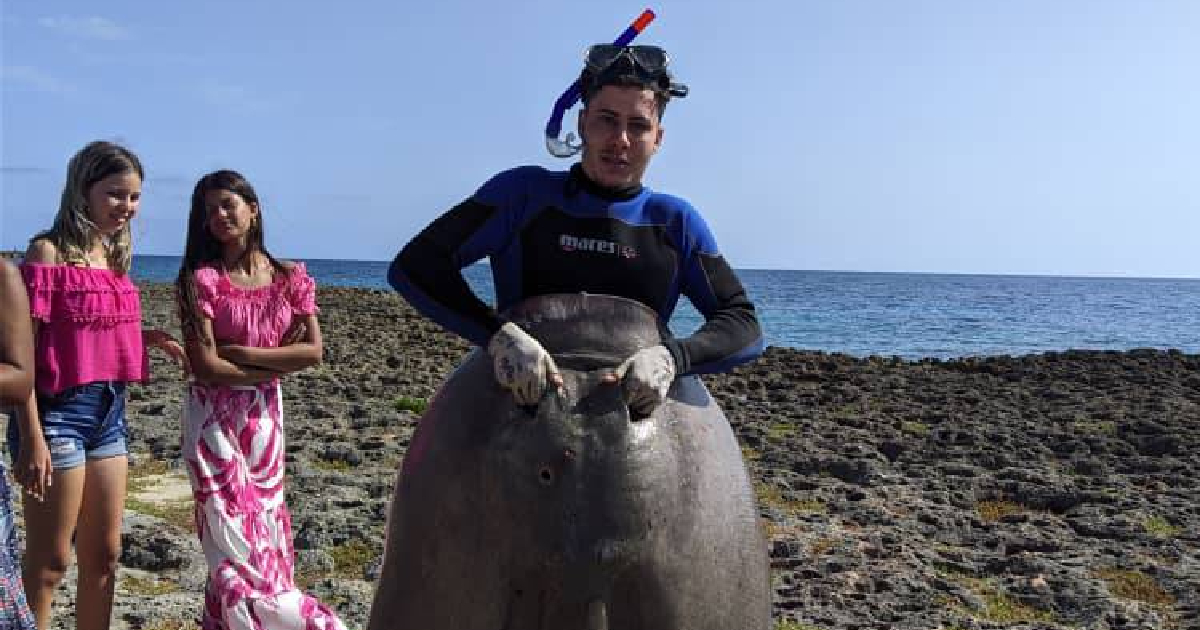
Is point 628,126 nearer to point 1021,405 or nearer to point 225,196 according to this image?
point 225,196

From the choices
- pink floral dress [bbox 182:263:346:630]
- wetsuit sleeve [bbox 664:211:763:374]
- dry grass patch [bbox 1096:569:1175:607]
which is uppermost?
wetsuit sleeve [bbox 664:211:763:374]

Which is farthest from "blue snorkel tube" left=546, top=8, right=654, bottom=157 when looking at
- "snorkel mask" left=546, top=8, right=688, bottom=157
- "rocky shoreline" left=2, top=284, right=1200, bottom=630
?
"rocky shoreline" left=2, top=284, right=1200, bottom=630

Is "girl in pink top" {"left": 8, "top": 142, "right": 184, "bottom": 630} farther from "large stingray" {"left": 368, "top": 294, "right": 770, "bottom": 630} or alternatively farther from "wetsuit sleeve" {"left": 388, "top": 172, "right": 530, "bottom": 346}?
"large stingray" {"left": 368, "top": 294, "right": 770, "bottom": 630}

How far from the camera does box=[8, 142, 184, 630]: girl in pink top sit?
3631 millimetres

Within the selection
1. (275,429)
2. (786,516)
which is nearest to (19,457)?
(275,429)

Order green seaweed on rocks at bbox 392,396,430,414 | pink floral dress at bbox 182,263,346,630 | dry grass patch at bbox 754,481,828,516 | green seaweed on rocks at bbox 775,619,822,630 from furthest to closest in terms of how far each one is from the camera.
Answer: green seaweed on rocks at bbox 392,396,430,414
dry grass patch at bbox 754,481,828,516
green seaweed on rocks at bbox 775,619,822,630
pink floral dress at bbox 182,263,346,630

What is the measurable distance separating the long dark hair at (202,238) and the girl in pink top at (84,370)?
0.63 ft

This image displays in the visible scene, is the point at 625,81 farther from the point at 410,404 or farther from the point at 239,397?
the point at 410,404

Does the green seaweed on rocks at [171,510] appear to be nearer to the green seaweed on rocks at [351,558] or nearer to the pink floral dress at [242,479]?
the green seaweed on rocks at [351,558]

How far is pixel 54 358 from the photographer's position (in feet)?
12.1

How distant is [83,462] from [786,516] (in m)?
5.84

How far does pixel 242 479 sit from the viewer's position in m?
4.03

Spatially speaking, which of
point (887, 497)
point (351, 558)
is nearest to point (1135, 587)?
point (887, 497)

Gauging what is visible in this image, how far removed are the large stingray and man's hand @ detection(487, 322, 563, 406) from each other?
38 millimetres
